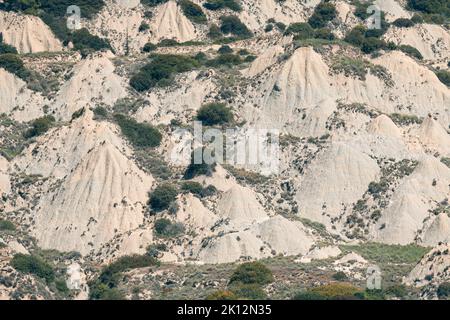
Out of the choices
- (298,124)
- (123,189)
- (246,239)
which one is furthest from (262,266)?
(298,124)

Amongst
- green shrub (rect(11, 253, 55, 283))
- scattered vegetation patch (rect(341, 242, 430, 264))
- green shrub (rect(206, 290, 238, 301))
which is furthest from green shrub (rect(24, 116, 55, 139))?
green shrub (rect(206, 290, 238, 301))

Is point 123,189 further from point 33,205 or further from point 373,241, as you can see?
point 373,241

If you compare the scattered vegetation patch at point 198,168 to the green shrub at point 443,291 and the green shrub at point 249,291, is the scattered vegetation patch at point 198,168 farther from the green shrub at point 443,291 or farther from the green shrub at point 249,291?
the green shrub at point 443,291

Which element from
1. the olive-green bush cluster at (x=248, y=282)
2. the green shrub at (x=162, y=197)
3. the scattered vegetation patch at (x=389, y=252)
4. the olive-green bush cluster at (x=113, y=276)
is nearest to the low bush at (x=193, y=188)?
the green shrub at (x=162, y=197)

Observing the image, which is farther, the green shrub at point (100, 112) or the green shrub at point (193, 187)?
the green shrub at point (100, 112)

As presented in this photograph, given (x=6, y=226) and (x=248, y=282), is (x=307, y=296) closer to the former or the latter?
(x=248, y=282)

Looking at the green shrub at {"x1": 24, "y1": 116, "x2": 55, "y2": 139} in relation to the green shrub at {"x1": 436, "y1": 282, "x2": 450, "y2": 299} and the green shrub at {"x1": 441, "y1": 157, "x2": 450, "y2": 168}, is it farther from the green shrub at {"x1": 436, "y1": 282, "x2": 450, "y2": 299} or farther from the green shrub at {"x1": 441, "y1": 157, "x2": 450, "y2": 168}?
the green shrub at {"x1": 436, "y1": 282, "x2": 450, "y2": 299}
